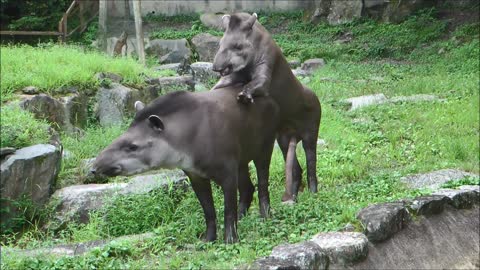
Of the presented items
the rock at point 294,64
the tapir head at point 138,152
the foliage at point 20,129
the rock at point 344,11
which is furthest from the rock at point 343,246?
the rock at point 344,11

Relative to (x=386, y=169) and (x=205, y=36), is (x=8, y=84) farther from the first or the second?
(x=205, y=36)

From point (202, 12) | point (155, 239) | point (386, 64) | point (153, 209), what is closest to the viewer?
point (155, 239)

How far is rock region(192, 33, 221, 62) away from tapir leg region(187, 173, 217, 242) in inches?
581

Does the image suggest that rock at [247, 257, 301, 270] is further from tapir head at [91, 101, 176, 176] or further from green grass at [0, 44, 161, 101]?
green grass at [0, 44, 161, 101]

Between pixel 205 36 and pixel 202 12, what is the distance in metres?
5.47

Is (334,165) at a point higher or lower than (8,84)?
lower

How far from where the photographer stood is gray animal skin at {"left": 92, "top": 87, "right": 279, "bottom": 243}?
18.9 feet

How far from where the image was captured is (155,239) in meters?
6.58

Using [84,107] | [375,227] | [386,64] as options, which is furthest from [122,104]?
[386,64]

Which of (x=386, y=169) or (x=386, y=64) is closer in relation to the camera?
(x=386, y=169)

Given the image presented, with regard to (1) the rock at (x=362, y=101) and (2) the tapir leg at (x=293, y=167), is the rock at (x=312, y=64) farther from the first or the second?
(2) the tapir leg at (x=293, y=167)

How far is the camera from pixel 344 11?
81.9 feet

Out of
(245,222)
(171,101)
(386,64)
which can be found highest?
(171,101)

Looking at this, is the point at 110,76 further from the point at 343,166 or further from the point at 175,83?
the point at 343,166
